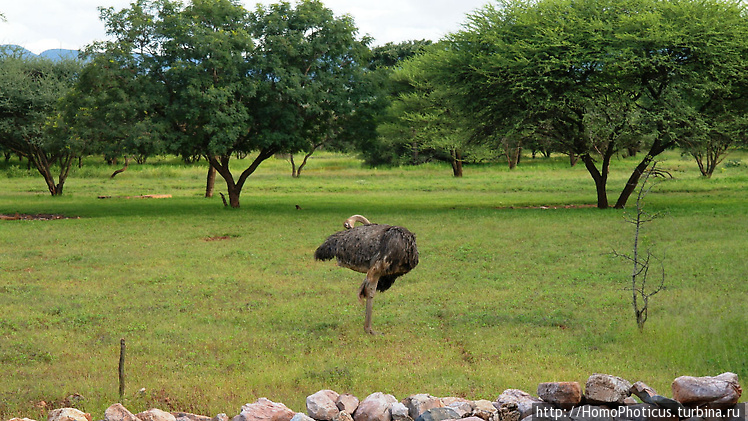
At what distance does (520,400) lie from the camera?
251 inches

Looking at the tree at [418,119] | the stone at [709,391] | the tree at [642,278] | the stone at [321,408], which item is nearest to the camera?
the stone at [709,391]

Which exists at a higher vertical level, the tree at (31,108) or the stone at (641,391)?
the tree at (31,108)

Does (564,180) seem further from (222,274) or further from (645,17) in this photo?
(222,274)

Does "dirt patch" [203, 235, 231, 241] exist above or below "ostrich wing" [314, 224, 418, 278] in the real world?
below

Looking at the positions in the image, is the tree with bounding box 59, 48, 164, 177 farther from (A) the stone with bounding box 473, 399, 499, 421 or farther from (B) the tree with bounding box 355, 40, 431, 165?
(A) the stone with bounding box 473, 399, 499, 421

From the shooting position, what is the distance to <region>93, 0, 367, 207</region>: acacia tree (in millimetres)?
26031

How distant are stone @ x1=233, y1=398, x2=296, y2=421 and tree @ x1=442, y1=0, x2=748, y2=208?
21.5 metres

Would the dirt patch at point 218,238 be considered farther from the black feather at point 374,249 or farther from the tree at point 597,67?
the tree at point 597,67

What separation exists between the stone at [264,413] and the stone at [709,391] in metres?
3.45

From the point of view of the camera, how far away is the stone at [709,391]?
5.94 m

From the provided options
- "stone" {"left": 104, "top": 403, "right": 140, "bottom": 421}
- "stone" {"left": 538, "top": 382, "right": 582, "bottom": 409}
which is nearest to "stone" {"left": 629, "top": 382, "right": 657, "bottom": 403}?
"stone" {"left": 538, "top": 382, "right": 582, "bottom": 409}

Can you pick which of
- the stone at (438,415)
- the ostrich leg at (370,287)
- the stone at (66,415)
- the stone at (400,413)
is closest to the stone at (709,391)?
the stone at (438,415)

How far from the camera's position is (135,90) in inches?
1037

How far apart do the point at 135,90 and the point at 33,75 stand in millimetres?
15001
